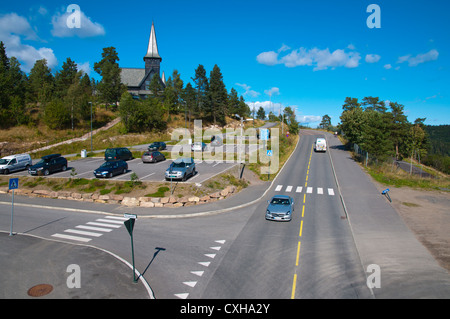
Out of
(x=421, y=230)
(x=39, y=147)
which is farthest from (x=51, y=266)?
(x=39, y=147)

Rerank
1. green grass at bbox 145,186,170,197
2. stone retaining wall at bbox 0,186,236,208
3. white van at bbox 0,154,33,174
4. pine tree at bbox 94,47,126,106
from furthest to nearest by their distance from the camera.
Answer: pine tree at bbox 94,47,126,106, white van at bbox 0,154,33,174, green grass at bbox 145,186,170,197, stone retaining wall at bbox 0,186,236,208

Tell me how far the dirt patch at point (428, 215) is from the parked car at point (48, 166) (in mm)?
35175

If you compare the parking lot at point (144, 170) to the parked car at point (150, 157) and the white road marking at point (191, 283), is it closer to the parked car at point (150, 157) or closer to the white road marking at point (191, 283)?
the parked car at point (150, 157)

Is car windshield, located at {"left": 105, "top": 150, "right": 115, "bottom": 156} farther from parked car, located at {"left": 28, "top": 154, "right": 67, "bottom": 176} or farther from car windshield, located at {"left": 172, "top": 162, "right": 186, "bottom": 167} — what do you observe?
car windshield, located at {"left": 172, "top": 162, "right": 186, "bottom": 167}

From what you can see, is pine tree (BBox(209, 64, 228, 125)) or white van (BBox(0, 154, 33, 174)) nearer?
white van (BBox(0, 154, 33, 174))

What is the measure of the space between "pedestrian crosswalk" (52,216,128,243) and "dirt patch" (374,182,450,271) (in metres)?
19.3

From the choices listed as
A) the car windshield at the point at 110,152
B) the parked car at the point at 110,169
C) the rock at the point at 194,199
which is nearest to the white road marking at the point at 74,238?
the rock at the point at 194,199

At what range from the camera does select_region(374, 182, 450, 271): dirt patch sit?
50.8 ft

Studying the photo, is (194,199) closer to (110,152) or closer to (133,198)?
(133,198)

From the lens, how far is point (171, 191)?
24.0m

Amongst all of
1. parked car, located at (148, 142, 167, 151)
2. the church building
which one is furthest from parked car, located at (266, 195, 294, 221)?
the church building

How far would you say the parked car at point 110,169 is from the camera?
90.7ft
